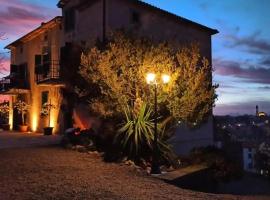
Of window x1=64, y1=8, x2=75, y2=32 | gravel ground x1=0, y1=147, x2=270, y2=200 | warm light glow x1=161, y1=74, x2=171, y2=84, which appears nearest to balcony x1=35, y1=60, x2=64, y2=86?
window x1=64, y1=8, x2=75, y2=32

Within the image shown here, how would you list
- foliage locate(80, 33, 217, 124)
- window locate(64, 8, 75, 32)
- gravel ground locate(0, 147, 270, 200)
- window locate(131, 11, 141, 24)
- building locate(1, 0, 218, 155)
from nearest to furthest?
gravel ground locate(0, 147, 270, 200)
foliage locate(80, 33, 217, 124)
building locate(1, 0, 218, 155)
window locate(131, 11, 141, 24)
window locate(64, 8, 75, 32)

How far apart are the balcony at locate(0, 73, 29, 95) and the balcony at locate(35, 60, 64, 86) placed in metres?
2.31

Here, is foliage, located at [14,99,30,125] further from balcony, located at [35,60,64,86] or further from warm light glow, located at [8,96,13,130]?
warm light glow, located at [8,96,13,130]

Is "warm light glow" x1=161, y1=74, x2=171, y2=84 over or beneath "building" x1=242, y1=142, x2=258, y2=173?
over

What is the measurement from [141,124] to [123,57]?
9.61 feet

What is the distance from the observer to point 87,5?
23.8 m

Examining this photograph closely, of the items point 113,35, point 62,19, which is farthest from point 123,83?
point 62,19

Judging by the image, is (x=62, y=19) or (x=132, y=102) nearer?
(x=132, y=102)

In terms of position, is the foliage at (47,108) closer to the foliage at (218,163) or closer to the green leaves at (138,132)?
the green leaves at (138,132)

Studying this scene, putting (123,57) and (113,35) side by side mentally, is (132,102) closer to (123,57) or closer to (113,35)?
(123,57)

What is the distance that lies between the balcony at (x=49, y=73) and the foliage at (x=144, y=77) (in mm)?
7845

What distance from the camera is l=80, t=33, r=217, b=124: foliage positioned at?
16.3m

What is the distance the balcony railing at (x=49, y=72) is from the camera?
25.1m

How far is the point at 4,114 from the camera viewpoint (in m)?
36.0
